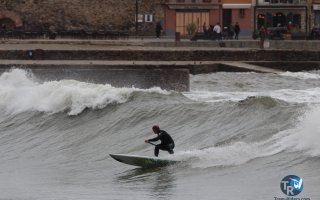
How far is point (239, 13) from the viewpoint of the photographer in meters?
65.0

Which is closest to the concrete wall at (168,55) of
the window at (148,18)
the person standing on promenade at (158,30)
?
the person standing on promenade at (158,30)

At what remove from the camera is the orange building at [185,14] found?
63531 millimetres

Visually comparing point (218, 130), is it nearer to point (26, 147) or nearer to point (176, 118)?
point (176, 118)

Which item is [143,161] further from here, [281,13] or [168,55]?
[281,13]

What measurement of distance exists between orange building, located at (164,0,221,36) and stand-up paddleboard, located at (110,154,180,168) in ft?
144

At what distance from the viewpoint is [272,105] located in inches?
947

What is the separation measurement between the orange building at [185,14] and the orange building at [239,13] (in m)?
1.16

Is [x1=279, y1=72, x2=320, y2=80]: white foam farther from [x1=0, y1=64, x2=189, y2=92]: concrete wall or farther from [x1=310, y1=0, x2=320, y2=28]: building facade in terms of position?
[x1=310, y1=0, x2=320, y2=28]: building facade

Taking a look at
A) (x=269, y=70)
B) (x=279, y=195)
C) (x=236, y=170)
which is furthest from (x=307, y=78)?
(x=279, y=195)

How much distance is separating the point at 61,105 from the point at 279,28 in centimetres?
3329

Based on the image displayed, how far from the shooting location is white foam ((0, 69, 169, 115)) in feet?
91.0

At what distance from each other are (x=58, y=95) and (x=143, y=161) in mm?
9554

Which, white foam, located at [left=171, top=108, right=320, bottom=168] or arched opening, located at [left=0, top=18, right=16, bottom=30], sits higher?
white foam, located at [left=171, top=108, right=320, bottom=168]

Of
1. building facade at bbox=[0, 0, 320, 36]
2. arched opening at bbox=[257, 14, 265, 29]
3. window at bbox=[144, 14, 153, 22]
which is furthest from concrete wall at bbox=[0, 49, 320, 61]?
arched opening at bbox=[257, 14, 265, 29]
